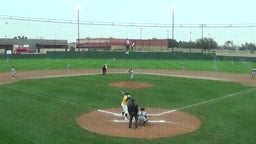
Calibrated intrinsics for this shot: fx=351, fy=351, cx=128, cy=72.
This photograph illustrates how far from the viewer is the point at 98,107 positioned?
17.4 metres

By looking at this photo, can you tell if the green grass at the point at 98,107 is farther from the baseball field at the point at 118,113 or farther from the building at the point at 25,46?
the building at the point at 25,46

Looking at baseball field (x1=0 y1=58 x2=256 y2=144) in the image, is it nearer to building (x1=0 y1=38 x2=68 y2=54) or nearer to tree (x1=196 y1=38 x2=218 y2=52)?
tree (x1=196 y1=38 x2=218 y2=52)

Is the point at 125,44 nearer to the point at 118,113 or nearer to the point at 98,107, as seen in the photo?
the point at 98,107

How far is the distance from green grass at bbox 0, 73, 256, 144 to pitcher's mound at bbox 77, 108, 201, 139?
1.33ft

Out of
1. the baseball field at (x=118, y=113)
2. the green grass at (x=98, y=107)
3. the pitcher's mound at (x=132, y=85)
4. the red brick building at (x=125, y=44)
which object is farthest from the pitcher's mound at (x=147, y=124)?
the pitcher's mound at (x=132, y=85)

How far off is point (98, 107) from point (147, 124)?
13.4ft

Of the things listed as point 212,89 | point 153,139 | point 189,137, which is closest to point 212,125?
point 189,137

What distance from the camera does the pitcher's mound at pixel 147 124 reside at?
41.5 ft

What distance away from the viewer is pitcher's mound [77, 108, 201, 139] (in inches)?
498

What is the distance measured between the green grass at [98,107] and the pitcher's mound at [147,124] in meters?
0.41

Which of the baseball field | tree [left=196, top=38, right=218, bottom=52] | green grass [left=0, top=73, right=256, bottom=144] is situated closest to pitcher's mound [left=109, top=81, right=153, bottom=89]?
the baseball field

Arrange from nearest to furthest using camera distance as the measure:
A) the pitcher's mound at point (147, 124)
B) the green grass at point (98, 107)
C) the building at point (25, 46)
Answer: the green grass at point (98, 107) < the pitcher's mound at point (147, 124) < the building at point (25, 46)

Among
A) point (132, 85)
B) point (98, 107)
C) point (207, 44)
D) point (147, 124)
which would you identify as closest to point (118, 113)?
point (98, 107)

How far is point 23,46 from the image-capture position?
57.0 m
